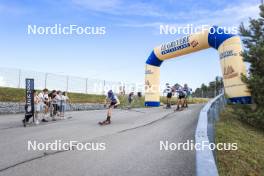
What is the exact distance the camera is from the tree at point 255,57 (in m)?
20.9

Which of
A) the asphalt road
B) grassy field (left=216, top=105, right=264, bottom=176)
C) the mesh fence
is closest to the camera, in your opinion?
the asphalt road

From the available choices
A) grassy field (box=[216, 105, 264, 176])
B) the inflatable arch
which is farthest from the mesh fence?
grassy field (box=[216, 105, 264, 176])

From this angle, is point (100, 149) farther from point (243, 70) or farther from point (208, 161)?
point (243, 70)

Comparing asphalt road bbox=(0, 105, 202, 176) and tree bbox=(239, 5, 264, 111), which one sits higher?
tree bbox=(239, 5, 264, 111)

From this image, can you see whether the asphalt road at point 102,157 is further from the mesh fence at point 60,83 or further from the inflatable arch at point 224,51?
the mesh fence at point 60,83

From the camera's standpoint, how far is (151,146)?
10.4 m

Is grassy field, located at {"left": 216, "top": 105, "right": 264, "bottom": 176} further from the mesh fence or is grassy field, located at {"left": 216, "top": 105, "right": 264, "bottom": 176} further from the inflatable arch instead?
the mesh fence

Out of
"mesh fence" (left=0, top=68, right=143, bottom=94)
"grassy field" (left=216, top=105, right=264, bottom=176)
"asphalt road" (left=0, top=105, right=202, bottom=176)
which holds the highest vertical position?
"mesh fence" (left=0, top=68, right=143, bottom=94)

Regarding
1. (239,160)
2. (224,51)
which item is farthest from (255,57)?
(239,160)

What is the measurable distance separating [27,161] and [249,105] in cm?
1615

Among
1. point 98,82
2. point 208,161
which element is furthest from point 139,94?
point 208,161

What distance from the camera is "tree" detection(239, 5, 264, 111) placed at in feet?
68.4

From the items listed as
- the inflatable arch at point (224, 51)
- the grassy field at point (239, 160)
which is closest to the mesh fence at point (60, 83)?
the inflatable arch at point (224, 51)

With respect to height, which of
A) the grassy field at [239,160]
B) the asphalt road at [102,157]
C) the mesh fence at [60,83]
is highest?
the mesh fence at [60,83]
